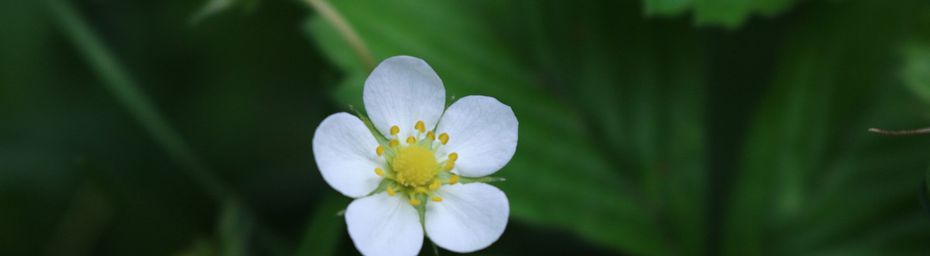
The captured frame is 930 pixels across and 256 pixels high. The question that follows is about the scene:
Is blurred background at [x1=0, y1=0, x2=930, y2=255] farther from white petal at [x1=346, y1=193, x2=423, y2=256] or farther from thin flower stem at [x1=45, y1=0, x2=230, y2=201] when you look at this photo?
white petal at [x1=346, y1=193, x2=423, y2=256]

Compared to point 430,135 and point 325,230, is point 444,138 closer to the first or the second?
point 430,135

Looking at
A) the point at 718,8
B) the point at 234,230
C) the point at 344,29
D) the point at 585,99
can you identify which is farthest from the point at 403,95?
the point at 585,99

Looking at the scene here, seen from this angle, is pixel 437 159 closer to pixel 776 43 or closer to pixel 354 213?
pixel 354 213

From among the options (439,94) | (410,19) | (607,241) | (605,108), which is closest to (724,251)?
(607,241)

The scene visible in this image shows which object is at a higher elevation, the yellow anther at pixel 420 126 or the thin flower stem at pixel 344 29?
the thin flower stem at pixel 344 29

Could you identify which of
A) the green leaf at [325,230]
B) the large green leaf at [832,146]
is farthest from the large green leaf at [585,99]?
the green leaf at [325,230]

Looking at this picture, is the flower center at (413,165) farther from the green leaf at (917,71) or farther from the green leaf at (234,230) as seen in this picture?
the green leaf at (917,71)

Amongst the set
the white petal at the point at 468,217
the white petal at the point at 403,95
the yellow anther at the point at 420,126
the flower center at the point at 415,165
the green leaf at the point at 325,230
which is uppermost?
the white petal at the point at 403,95
